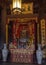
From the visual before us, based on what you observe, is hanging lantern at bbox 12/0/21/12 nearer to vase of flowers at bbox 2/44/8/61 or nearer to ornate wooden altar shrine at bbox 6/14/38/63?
ornate wooden altar shrine at bbox 6/14/38/63

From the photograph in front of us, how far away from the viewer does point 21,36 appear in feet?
40.9

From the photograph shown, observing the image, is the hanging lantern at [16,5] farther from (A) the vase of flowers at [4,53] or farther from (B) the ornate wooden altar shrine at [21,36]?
(A) the vase of flowers at [4,53]

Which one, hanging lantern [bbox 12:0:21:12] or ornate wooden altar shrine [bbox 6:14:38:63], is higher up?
hanging lantern [bbox 12:0:21:12]

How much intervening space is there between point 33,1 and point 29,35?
1.64 metres

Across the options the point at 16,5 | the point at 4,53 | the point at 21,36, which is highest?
the point at 16,5

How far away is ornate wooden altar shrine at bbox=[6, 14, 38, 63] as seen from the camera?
38.4ft

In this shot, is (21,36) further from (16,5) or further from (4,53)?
(16,5)

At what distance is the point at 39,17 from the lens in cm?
1214

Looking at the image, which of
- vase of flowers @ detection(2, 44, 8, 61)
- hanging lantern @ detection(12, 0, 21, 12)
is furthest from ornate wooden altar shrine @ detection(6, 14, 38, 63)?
hanging lantern @ detection(12, 0, 21, 12)

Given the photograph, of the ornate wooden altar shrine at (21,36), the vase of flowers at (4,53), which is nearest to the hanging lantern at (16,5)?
the ornate wooden altar shrine at (21,36)

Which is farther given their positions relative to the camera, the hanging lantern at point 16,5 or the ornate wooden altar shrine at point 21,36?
the ornate wooden altar shrine at point 21,36

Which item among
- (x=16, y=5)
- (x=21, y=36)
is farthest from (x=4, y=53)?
(x=16, y=5)

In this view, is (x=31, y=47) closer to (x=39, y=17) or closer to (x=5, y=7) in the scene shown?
(x=39, y=17)

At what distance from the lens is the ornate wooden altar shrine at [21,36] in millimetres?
11719
